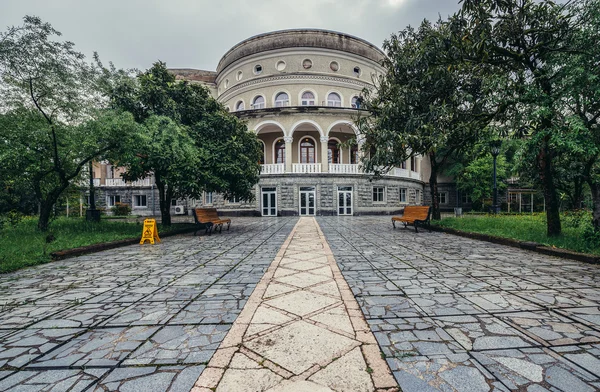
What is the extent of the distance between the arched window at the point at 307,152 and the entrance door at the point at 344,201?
4847mm

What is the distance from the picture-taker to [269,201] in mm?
23031

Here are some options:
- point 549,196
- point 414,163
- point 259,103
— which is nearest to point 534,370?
point 549,196

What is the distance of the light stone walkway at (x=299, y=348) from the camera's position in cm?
184

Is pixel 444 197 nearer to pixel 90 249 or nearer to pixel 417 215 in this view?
pixel 417 215

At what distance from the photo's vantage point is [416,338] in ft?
8.09

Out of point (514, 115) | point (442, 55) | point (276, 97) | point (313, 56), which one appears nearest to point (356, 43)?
point (313, 56)

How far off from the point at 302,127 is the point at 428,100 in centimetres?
1519

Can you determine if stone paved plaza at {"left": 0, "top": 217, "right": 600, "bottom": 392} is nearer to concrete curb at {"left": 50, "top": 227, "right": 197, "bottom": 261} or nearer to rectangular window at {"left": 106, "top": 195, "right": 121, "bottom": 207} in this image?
concrete curb at {"left": 50, "top": 227, "right": 197, "bottom": 261}

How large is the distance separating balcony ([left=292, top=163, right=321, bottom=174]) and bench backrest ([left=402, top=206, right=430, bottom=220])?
11857mm

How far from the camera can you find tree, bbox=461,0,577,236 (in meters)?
6.25

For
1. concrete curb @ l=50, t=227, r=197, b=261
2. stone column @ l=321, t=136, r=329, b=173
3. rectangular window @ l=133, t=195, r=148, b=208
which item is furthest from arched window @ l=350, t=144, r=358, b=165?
rectangular window @ l=133, t=195, r=148, b=208

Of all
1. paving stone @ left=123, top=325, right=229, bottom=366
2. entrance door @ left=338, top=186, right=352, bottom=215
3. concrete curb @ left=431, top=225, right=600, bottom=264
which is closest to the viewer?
paving stone @ left=123, top=325, right=229, bottom=366

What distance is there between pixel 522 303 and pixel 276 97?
25.1 meters

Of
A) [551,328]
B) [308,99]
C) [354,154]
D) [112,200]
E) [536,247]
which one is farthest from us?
[112,200]
